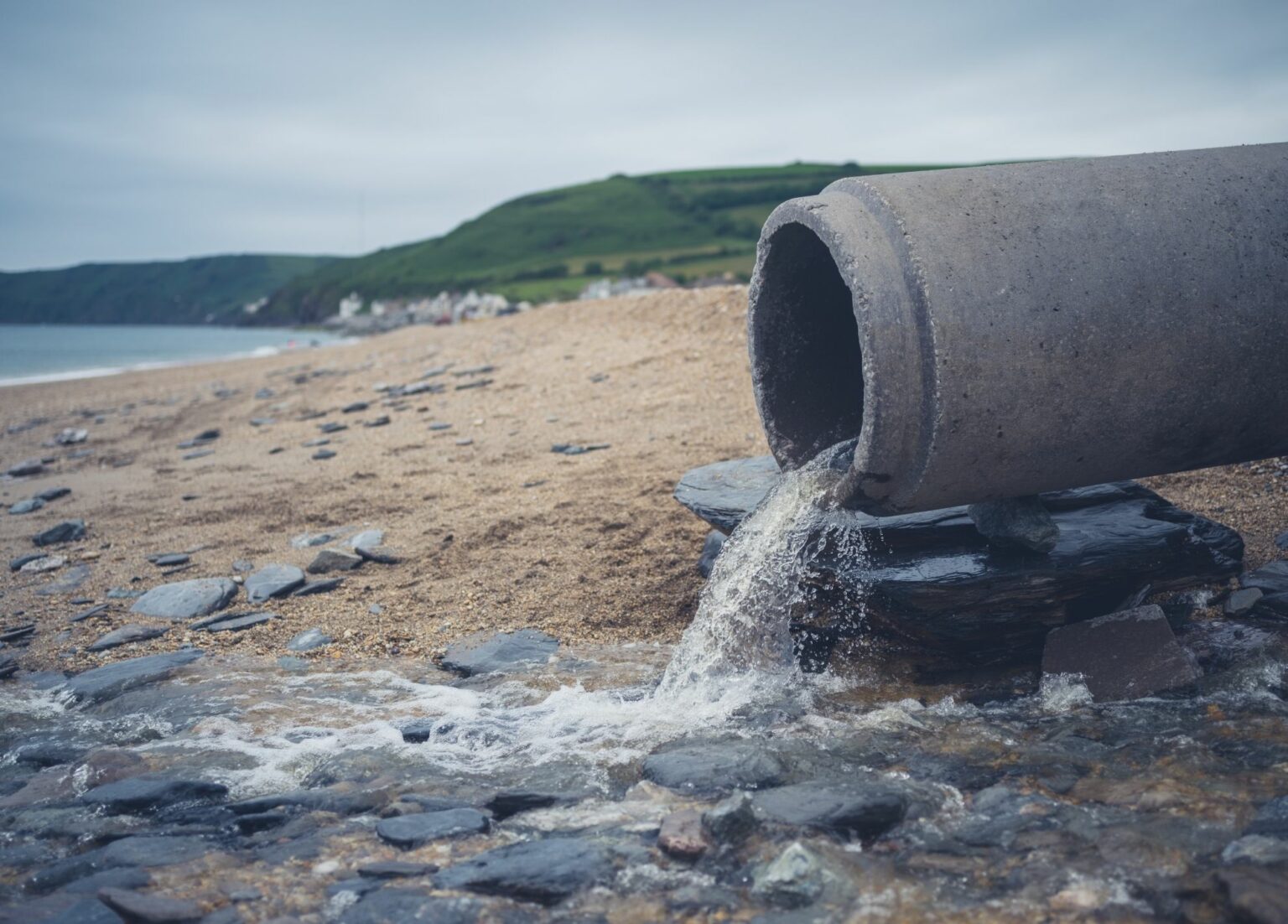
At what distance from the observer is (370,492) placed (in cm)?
788

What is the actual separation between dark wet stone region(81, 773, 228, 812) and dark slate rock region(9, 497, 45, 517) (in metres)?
6.28

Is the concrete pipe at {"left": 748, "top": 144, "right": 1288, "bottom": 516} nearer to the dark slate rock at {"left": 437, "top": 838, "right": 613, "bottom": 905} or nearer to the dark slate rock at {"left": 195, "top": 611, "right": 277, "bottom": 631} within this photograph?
the dark slate rock at {"left": 437, "top": 838, "right": 613, "bottom": 905}

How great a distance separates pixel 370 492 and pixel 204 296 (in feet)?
448

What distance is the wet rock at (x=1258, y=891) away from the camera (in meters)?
2.34

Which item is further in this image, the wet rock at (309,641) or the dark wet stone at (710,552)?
the dark wet stone at (710,552)

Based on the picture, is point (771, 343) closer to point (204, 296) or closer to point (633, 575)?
→ point (633, 575)

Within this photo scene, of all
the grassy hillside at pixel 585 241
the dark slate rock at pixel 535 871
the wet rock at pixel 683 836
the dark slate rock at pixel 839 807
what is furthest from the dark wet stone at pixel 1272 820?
the grassy hillside at pixel 585 241

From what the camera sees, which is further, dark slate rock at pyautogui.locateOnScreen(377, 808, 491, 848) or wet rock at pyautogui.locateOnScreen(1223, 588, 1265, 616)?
wet rock at pyautogui.locateOnScreen(1223, 588, 1265, 616)

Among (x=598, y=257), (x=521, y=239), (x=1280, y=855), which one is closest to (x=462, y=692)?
(x=1280, y=855)

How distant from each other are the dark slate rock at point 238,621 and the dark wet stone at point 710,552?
2436 mm

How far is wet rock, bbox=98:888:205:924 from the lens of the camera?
263cm

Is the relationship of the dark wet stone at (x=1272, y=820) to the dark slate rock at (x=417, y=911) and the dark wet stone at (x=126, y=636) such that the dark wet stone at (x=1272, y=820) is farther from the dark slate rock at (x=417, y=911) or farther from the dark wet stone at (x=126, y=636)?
the dark wet stone at (x=126, y=636)

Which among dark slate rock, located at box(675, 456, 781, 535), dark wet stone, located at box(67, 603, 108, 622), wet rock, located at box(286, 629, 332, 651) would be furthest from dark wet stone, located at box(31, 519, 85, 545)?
dark slate rock, located at box(675, 456, 781, 535)

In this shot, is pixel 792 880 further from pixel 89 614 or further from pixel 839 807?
pixel 89 614
